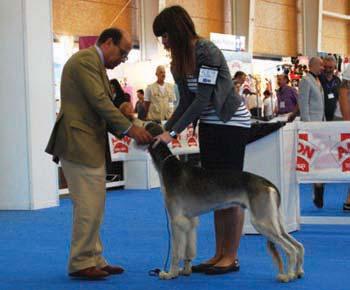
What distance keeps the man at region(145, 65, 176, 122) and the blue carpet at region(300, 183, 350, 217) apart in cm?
337

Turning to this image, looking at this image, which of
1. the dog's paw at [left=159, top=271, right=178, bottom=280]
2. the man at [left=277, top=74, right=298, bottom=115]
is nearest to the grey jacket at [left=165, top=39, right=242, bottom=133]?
the dog's paw at [left=159, top=271, right=178, bottom=280]

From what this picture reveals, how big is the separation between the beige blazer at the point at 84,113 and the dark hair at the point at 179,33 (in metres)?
0.51

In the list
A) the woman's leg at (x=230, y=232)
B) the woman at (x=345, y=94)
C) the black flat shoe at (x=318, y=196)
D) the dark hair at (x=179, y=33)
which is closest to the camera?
the dark hair at (x=179, y=33)

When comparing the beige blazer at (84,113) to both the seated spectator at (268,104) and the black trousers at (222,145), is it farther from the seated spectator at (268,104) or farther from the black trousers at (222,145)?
the seated spectator at (268,104)

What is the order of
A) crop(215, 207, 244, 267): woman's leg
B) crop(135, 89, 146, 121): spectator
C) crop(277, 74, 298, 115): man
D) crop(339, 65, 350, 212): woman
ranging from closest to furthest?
crop(215, 207, 244, 267): woman's leg → crop(339, 65, 350, 212): woman → crop(135, 89, 146, 121): spectator → crop(277, 74, 298, 115): man

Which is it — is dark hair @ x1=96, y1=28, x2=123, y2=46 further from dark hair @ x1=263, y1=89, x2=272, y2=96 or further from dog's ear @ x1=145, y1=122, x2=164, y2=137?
dark hair @ x1=263, y1=89, x2=272, y2=96

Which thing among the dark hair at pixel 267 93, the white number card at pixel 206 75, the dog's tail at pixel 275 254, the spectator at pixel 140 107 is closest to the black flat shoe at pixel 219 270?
the dog's tail at pixel 275 254

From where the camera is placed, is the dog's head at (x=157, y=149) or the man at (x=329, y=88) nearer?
the dog's head at (x=157, y=149)

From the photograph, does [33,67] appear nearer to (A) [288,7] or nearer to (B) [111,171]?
(B) [111,171]

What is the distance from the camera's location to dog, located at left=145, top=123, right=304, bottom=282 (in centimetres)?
470

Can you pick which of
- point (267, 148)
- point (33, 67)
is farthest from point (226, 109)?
point (33, 67)

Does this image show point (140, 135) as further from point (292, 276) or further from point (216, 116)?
point (292, 276)

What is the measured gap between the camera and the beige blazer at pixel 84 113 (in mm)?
4895

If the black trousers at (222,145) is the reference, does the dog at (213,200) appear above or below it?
below
